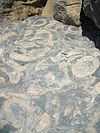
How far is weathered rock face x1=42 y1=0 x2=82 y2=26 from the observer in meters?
1.73

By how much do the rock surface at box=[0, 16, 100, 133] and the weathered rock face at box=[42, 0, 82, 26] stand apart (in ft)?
0.13

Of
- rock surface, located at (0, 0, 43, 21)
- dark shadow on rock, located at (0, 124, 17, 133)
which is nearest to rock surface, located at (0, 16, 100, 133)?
dark shadow on rock, located at (0, 124, 17, 133)

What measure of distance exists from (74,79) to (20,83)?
0.24 meters

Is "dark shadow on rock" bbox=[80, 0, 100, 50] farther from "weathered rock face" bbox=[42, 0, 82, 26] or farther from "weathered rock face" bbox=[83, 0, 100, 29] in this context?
"weathered rock face" bbox=[83, 0, 100, 29]

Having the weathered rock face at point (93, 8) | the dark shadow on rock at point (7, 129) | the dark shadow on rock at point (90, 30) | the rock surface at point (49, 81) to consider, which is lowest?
the dark shadow on rock at point (7, 129)

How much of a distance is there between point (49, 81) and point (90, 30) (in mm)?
351

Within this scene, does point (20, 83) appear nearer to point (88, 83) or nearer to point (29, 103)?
point (29, 103)

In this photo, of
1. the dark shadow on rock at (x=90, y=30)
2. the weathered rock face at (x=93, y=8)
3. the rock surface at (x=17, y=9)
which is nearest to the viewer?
the weathered rock face at (x=93, y=8)

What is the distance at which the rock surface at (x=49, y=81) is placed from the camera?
147 centimetres

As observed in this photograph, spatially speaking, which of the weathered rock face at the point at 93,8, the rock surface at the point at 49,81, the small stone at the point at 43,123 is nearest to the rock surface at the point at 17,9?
the rock surface at the point at 49,81

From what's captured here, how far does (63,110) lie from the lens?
1491 mm

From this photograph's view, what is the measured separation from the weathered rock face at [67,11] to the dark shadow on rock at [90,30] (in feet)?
0.11

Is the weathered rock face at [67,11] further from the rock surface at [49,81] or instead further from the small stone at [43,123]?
the small stone at [43,123]

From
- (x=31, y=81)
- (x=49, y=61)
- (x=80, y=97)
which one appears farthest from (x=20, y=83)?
(x=80, y=97)
